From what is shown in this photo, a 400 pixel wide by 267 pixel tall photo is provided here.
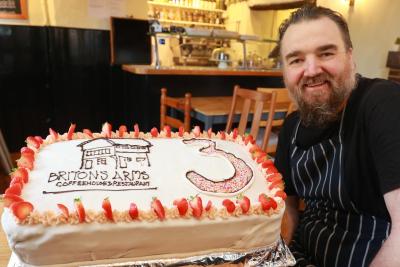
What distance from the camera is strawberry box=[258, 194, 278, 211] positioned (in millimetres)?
834

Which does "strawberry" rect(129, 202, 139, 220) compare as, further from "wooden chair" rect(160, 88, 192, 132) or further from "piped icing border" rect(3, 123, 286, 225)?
"wooden chair" rect(160, 88, 192, 132)

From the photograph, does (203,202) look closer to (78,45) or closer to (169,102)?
(169,102)

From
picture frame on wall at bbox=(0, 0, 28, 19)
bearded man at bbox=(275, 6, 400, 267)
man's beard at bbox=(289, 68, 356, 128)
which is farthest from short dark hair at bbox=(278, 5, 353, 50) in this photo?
picture frame on wall at bbox=(0, 0, 28, 19)

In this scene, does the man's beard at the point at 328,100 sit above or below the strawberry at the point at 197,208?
above

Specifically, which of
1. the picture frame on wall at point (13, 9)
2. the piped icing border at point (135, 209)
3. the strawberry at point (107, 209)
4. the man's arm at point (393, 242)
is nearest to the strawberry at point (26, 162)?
the piped icing border at point (135, 209)

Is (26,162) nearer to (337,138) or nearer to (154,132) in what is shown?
(154,132)

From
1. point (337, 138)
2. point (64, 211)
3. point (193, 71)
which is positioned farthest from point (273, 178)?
point (193, 71)

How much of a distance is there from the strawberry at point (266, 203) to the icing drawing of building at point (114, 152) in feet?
1.20

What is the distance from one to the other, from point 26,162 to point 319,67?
3.22 ft

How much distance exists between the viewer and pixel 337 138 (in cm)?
105

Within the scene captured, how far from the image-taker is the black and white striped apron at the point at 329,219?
0.97 m

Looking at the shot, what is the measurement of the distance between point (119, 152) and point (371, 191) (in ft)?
2.74

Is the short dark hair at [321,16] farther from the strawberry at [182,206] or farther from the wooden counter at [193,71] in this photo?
the wooden counter at [193,71]

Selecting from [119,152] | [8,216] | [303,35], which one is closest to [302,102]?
[303,35]
